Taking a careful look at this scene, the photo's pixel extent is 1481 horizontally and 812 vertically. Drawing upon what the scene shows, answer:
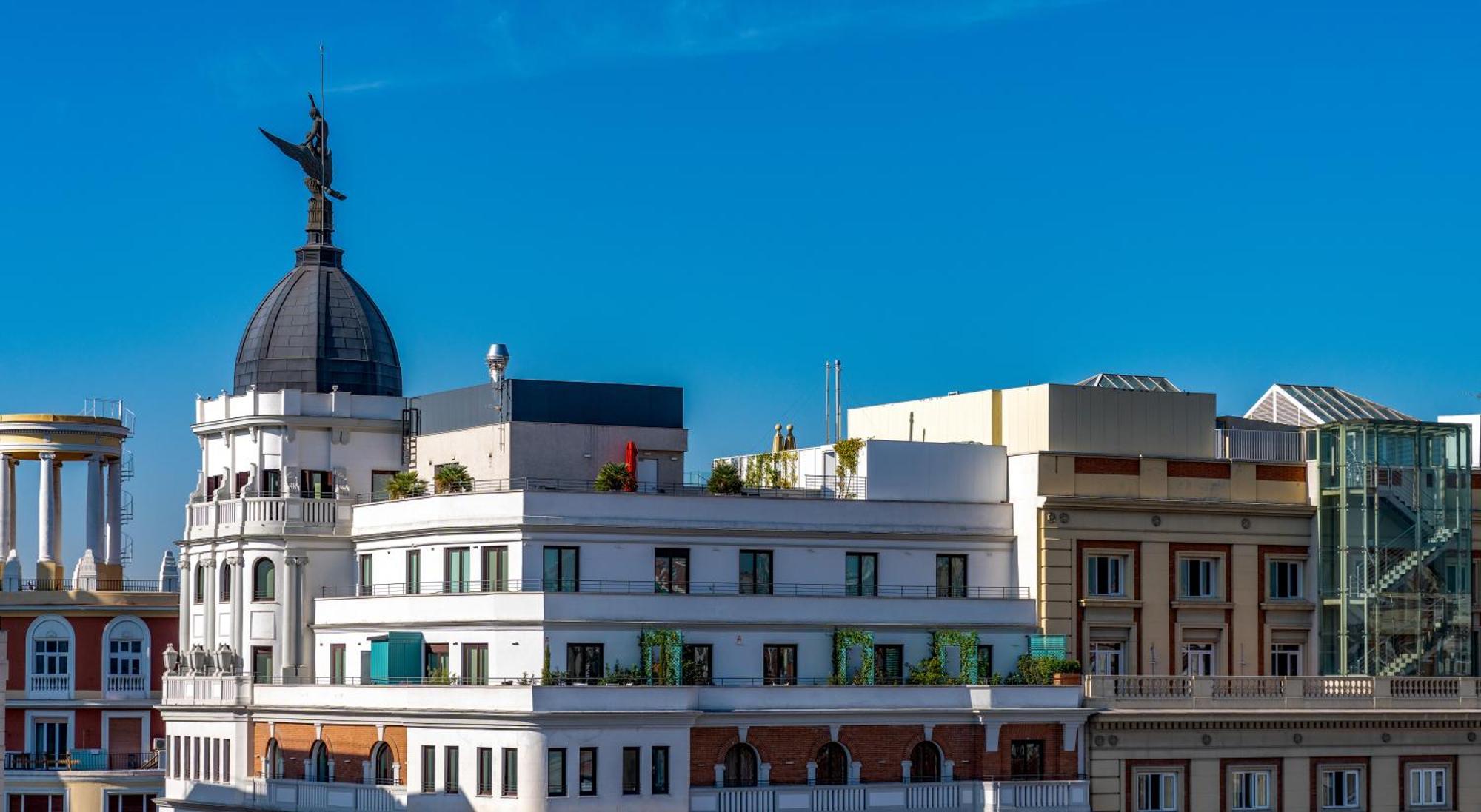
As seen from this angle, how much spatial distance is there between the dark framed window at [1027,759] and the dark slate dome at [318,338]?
90.8 ft

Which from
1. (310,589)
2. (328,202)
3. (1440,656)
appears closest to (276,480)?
(310,589)

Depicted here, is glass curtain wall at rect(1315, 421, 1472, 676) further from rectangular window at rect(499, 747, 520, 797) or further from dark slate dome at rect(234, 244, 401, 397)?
dark slate dome at rect(234, 244, 401, 397)

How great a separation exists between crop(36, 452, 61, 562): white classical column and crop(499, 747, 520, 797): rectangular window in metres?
44.2

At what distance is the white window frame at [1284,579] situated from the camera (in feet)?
311

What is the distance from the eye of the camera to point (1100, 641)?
9200cm

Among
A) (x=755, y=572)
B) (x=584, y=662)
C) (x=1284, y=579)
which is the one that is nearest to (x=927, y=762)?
(x=755, y=572)

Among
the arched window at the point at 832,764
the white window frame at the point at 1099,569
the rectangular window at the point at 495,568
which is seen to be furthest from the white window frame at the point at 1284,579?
the rectangular window at the point at 495,568

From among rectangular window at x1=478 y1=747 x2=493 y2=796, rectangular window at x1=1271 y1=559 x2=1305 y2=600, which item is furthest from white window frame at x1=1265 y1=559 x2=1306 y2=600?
rectangular window at x1=478 y1=747 x2=493 y2=796

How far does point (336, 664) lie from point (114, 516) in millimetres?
31939

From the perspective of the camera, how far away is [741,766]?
85688 millimetres

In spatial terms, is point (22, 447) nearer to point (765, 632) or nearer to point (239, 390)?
point (239, 390)

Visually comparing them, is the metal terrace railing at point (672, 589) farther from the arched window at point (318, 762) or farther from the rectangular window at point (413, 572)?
the arched window at point (318, 762)

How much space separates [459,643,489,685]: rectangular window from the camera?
86.3 metres

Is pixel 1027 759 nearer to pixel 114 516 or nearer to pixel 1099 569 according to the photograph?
pixel 1099 569
